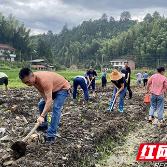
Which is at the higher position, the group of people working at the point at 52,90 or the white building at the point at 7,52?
the white building at the point at 7,52

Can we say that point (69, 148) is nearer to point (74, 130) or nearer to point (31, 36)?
point (74, 130)

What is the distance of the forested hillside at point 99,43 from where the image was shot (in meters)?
64.8

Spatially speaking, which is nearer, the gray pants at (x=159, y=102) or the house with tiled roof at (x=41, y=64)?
the gray pants at (x=159, y=102)

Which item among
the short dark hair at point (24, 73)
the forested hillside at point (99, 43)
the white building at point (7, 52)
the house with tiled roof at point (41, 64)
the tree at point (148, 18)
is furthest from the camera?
the tree at point (148, 18)

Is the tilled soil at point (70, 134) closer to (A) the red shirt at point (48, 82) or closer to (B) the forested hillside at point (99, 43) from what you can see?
(A) the red shirt at point (48, 82)

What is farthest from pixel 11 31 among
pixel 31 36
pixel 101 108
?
→ pixel 101 108

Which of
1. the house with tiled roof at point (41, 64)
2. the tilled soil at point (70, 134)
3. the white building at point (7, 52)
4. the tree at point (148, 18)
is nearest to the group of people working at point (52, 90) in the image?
the tilled soil at point (70, 134)

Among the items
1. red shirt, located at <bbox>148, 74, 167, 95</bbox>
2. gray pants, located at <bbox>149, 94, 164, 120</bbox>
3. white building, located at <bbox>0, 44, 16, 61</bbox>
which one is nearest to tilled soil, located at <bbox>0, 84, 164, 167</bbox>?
gray pants, located at <bbox>149, 94, 164, 120</bbox>

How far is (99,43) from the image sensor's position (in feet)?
333

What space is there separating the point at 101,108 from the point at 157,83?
272 centimetres

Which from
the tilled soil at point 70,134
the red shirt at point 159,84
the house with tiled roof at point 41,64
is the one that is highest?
the house with tiled roof at point 41,64

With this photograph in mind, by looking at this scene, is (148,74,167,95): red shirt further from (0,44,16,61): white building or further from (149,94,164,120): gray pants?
(0,44,16,61): white building

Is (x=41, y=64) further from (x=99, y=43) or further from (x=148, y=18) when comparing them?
(x=148, y=18)

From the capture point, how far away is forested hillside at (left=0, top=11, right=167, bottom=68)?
64.8 metres
